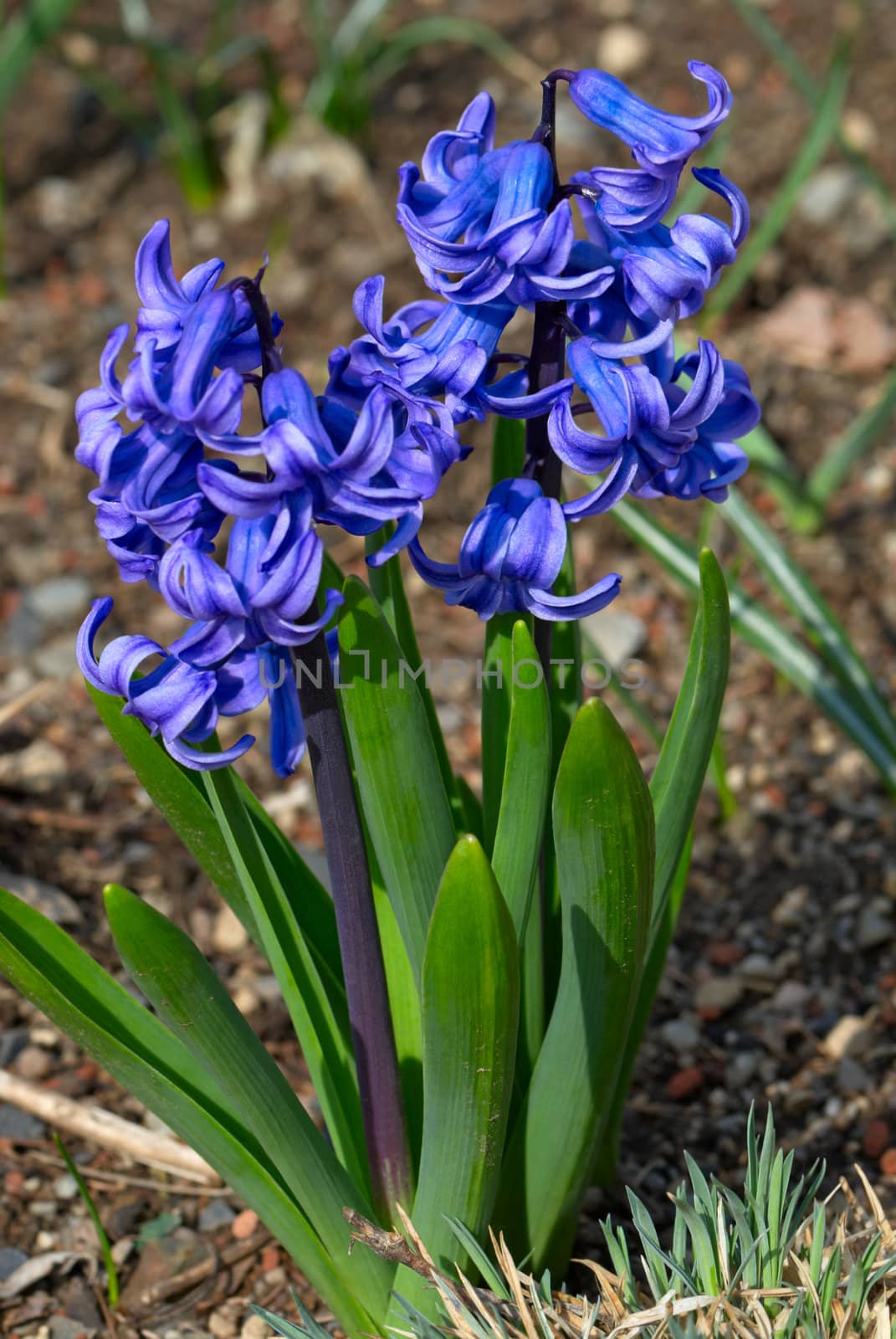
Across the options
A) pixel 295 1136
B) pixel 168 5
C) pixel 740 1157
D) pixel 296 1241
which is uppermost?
pixel 168 5

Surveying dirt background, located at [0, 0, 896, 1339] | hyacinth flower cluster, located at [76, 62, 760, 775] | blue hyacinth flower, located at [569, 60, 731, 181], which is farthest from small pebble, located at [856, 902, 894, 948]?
blue hyacinth flower, located at [569, 60, 731, 181]

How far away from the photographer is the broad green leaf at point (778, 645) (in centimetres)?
254

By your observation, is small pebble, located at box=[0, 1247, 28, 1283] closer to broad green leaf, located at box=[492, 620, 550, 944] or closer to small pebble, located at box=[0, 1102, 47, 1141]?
small pebble, located at box=[0, 1102, 47, 1141]

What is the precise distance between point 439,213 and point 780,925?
1589mm

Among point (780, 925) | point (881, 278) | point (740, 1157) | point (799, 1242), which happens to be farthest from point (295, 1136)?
point (881, 278)

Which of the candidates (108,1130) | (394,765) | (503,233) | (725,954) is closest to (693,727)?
(394,765)

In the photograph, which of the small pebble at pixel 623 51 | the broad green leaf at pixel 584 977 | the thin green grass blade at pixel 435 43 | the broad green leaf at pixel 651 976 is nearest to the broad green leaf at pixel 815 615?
the broad green leaf at pixel 651 976

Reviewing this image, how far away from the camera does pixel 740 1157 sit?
6.93ft

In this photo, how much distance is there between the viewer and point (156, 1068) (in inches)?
64.7

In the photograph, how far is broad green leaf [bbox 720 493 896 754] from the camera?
254 centimetres

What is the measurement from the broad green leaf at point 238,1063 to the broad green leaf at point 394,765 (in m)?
0.21

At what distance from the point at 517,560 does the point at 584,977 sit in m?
0.46

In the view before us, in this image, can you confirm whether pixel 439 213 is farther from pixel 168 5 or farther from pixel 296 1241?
pixel 168 5

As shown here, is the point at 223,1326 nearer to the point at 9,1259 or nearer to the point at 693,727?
the point at 9,1259
